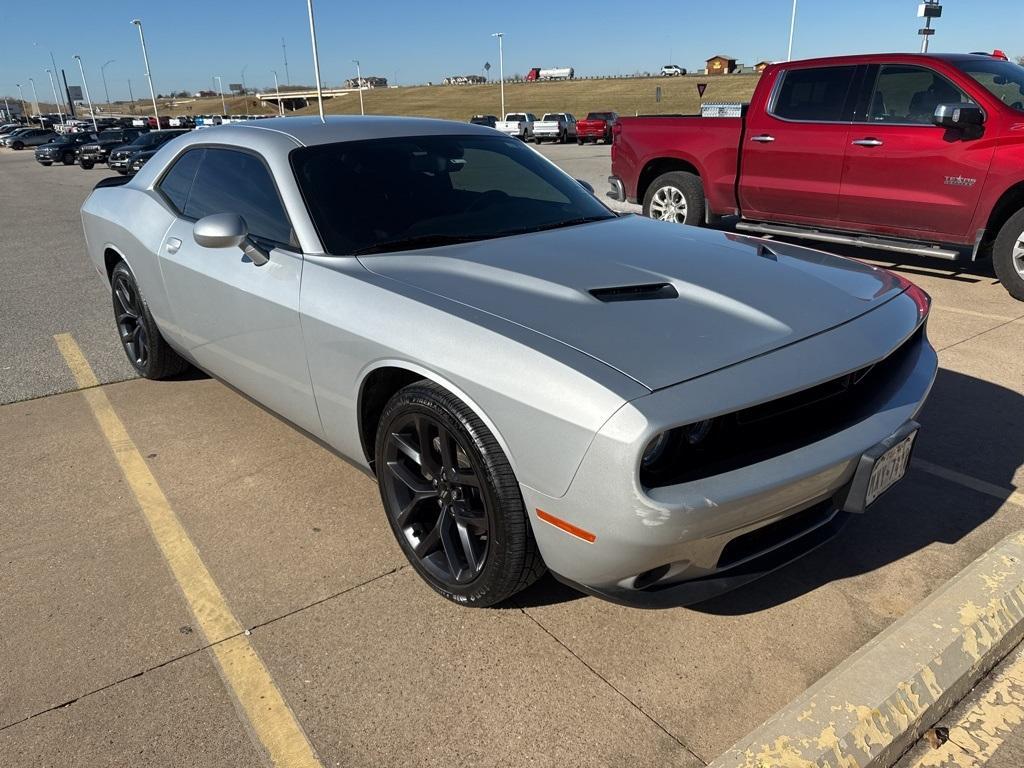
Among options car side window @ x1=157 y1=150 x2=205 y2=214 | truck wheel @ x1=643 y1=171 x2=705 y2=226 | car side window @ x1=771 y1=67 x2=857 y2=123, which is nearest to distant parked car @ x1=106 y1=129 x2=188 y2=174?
truck wheel @ x1=643 y1=171 x2=705 y2=226

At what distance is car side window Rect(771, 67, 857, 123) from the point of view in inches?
277

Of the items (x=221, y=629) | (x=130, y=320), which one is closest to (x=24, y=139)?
(x=130, y=320)

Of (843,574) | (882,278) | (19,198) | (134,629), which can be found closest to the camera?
(134,629)

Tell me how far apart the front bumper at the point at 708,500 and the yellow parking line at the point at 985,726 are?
2.00 ft

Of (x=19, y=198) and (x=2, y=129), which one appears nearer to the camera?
(x=19, y=198)

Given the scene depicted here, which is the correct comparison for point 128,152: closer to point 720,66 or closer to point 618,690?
point 618,690

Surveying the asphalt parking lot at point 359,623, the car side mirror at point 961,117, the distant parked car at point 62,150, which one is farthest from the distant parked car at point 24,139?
the asphalt parking lot at point 359,623

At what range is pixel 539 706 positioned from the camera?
7.32 ft

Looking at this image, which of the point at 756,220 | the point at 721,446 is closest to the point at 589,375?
the point at 721,446

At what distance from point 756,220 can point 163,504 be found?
6457 millimetres

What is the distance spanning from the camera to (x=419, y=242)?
308 centimetres

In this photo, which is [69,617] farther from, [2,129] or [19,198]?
[2,129]

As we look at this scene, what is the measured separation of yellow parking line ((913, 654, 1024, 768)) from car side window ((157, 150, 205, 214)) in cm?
390

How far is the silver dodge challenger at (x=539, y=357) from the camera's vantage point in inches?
80.7
